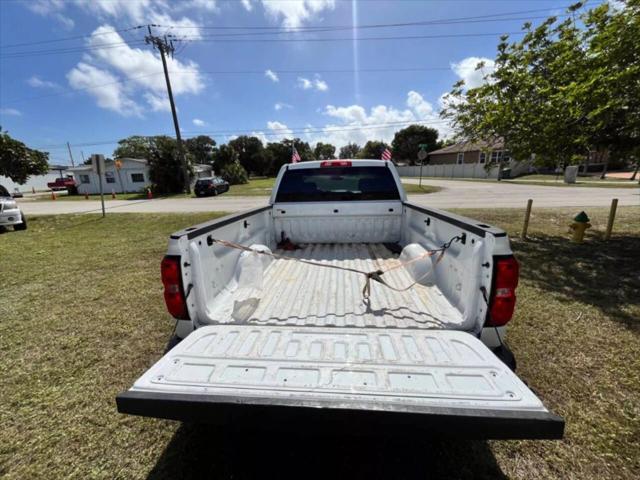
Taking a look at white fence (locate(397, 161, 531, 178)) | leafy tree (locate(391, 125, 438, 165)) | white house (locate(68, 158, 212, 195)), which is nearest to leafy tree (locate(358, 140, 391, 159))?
leafy tree (locate(391, 125, 438, 165))

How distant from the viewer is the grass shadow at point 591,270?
418 centimetres

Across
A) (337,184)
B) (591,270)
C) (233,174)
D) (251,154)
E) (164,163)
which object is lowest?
(591,270)

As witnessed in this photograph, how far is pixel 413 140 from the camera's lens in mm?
67250

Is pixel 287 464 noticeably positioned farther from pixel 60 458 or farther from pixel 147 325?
pixel 147 325

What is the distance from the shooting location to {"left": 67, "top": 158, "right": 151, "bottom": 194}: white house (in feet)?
111

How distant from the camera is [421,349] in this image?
1.79m

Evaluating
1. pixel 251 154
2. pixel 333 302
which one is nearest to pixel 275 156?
pixel 251 154

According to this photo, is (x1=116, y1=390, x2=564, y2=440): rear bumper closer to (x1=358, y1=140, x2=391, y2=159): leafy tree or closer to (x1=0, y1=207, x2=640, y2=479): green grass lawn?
(x1=0, y1=207, x2=640, y2=479): green grass lawn

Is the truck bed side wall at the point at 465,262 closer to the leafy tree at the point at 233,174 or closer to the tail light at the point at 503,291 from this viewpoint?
the tail light at the point at 503,291

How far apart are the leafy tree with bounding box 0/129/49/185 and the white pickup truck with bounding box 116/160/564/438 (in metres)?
14.5

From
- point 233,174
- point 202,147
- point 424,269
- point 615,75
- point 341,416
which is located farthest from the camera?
point 202,147

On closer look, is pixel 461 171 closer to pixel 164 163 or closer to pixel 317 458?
pixel 164 163

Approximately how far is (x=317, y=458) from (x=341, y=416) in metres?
0.94

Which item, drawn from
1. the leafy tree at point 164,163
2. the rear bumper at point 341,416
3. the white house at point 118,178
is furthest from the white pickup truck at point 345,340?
the white house at point 118,178
